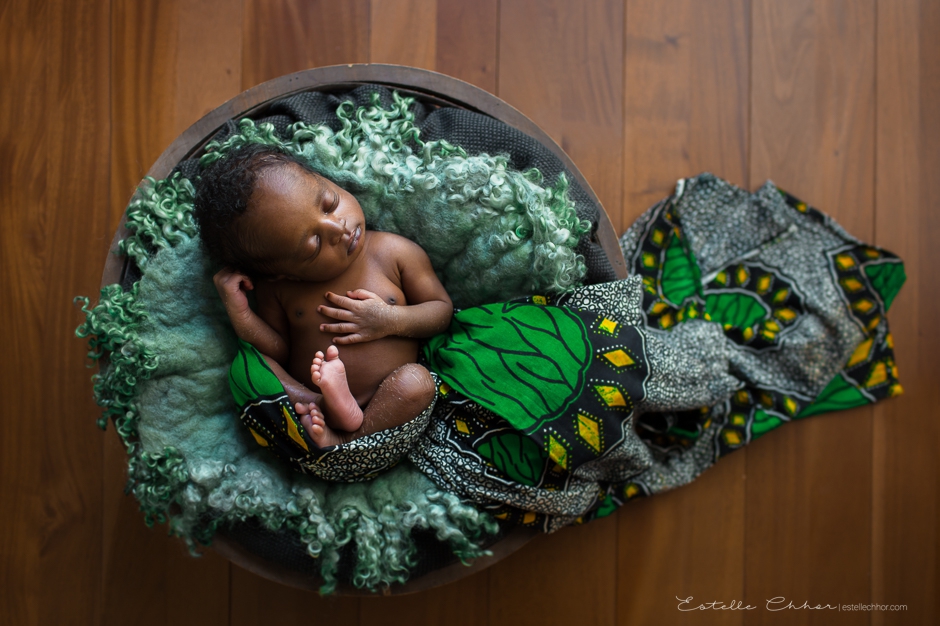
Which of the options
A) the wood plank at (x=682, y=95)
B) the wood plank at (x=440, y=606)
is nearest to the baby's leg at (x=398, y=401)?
the wood plank at (x=440, y=606)

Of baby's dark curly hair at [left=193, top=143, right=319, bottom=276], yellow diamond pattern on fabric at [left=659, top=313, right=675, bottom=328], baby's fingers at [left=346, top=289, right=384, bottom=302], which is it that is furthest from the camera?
yellow diamond pattern on fabric at [left=659, top=313, right=675, bottom=328]

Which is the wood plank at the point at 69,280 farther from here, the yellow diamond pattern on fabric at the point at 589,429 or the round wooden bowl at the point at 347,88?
the yellow diamond pattern on fabric at the point at 589,429

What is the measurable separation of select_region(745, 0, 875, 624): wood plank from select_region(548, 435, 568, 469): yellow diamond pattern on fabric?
507 mm

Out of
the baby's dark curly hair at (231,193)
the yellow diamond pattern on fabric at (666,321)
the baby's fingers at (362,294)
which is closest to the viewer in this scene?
the baby's dark curly hair at (231,193)

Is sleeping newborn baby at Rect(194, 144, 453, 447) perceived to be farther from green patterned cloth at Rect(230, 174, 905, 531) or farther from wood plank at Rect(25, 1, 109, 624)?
wood plank at Rect(25, 1, 109, 624)

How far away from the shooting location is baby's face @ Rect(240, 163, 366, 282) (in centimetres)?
79

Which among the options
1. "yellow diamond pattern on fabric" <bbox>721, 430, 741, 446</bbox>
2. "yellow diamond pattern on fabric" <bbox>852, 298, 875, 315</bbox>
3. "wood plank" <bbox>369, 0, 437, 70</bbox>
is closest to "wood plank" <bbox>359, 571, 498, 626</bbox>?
"yellow diamond pattern on fabric" <bbox>721, 430, 741, 446</bbox>

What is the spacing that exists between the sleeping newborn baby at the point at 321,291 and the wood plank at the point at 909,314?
0.89 m

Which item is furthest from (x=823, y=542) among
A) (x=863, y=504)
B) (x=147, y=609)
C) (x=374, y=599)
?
(x=147, y=609)

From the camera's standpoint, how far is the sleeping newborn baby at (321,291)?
2.60 ft

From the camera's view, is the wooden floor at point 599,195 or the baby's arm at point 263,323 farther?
the wooden floor at point 599,195

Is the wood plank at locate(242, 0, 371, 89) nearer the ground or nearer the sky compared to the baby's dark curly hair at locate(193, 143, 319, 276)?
nearer the sky

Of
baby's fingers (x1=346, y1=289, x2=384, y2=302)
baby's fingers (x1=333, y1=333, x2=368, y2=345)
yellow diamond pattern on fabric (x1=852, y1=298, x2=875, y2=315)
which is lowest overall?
baby's fingers (x1=333, y1=333, x2=368, y2=345)

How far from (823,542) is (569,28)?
1060mm
